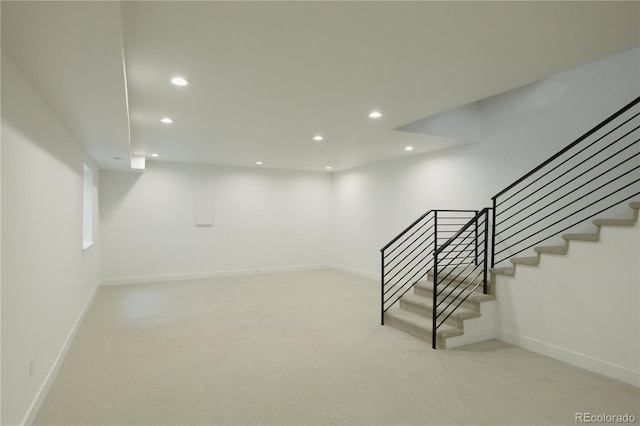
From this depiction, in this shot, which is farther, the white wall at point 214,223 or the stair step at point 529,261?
the white wall at point 214,223

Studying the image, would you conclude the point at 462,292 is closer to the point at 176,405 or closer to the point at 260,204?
the point at 176,405

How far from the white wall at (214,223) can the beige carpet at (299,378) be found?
256 centimetres

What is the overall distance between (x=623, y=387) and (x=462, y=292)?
1.52m

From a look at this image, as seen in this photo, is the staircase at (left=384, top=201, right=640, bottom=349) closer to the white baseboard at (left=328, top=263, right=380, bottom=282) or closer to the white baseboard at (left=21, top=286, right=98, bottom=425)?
the white baseboard at (left=328, top=263, right=380, bottom=282)

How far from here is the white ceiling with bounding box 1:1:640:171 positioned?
6.36 ft

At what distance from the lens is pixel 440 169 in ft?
20.1

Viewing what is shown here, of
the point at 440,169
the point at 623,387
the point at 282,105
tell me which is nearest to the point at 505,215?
the point at 440,169

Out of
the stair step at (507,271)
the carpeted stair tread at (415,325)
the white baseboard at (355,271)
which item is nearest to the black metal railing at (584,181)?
the stair step at (507,271)

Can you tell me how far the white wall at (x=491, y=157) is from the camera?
157 inches

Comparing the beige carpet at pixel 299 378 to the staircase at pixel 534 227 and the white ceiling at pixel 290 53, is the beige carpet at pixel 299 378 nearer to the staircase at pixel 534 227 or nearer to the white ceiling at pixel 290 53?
the staircase at pixel 534 227

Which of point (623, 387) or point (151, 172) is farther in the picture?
point (151, 172)

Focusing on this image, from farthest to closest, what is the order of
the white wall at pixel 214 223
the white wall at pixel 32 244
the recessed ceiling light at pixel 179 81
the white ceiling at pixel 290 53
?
the white wall at pixel 214 223, the recessed ceiling light at pixel 179 81, the white wall at pixel 32 244, the white ceiling at pixel 290 53

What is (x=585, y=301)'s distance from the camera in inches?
129

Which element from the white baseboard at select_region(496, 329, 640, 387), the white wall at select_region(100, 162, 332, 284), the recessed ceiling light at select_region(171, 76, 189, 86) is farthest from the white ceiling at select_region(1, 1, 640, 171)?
the white wall at select_region(100, 162, 332, 284)
